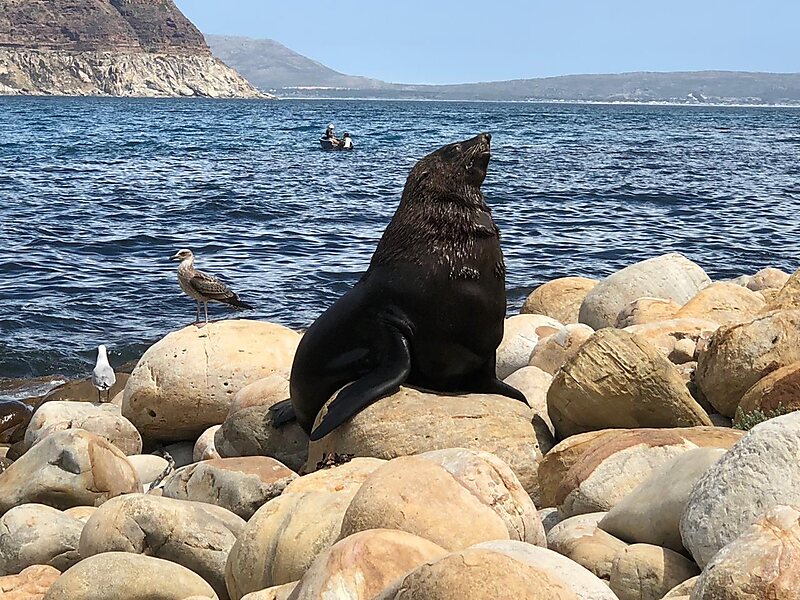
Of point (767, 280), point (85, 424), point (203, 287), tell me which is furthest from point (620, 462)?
point (767, 280)

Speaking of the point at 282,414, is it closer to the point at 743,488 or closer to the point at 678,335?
the point at 678,335

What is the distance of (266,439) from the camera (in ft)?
23.1

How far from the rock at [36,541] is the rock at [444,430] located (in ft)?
4.65

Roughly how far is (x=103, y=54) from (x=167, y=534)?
178 m

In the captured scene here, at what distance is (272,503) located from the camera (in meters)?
4.78

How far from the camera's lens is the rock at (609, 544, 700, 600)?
405 centimetres

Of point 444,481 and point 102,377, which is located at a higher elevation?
point 444,481

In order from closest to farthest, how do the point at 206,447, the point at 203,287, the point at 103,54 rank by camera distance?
the point at 206,447, the point at 203,287, the point at 103,54

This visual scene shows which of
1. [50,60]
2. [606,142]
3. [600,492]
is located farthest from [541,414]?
[50,60]

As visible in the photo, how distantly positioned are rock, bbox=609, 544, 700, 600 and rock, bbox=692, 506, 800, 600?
627mm

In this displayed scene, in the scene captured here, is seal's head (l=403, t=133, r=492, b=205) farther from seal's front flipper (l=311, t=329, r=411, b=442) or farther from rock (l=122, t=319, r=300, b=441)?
rock (l=122, t=319, r=300, b=441)

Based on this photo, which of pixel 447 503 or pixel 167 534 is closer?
pixel 447 503

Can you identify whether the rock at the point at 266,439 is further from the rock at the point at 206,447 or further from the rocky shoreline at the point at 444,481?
the rock at the point at 206,447

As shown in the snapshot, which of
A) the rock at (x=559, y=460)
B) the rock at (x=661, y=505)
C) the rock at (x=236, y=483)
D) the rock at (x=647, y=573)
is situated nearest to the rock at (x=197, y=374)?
the rock at (x=236, y=483)
